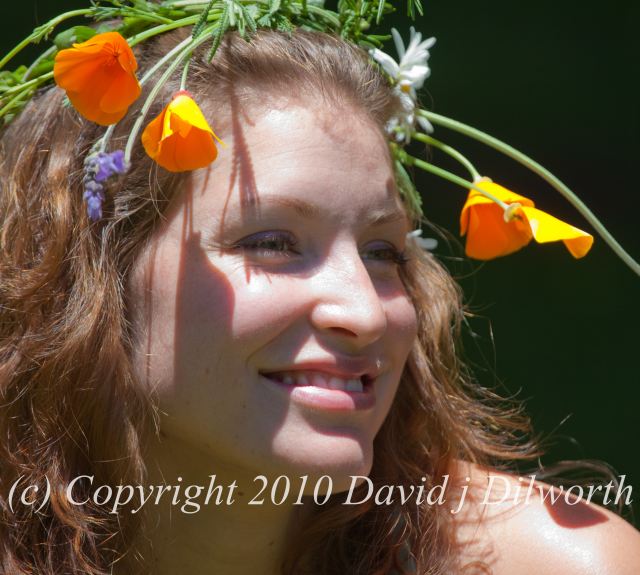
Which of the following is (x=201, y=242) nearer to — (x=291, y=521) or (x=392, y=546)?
(x=291, y=521)

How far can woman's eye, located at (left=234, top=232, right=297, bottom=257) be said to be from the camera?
1.63m

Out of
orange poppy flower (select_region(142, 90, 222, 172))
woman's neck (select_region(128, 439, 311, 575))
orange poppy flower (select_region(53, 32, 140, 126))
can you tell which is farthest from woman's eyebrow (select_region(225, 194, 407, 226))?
woman's neck (select_region(128, 439, 311, 575))

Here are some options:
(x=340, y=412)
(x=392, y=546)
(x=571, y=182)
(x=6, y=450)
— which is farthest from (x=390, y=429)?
(x=571, y=182)

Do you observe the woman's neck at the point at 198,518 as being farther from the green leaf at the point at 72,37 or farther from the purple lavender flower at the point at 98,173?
the green leaf at the point at 72,37

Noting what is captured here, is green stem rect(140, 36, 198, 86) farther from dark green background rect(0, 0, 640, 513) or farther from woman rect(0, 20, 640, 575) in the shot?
dark green background rect(0, 0, 640, 513)

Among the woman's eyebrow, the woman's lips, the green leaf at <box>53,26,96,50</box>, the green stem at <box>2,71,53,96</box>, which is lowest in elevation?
the woman's lips

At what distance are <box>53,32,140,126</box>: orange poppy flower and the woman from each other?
0.60 ft

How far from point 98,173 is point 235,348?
38 centimetres

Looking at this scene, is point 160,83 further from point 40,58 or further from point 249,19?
point 40,58

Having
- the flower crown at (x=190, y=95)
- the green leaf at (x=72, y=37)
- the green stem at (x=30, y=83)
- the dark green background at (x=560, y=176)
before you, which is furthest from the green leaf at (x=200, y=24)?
the dark green background at (x=560, y=176)

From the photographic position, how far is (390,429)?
2.04m

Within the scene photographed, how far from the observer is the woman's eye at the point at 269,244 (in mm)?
1633

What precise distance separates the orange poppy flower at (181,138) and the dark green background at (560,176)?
1928mm

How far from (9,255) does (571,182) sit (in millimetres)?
2330
